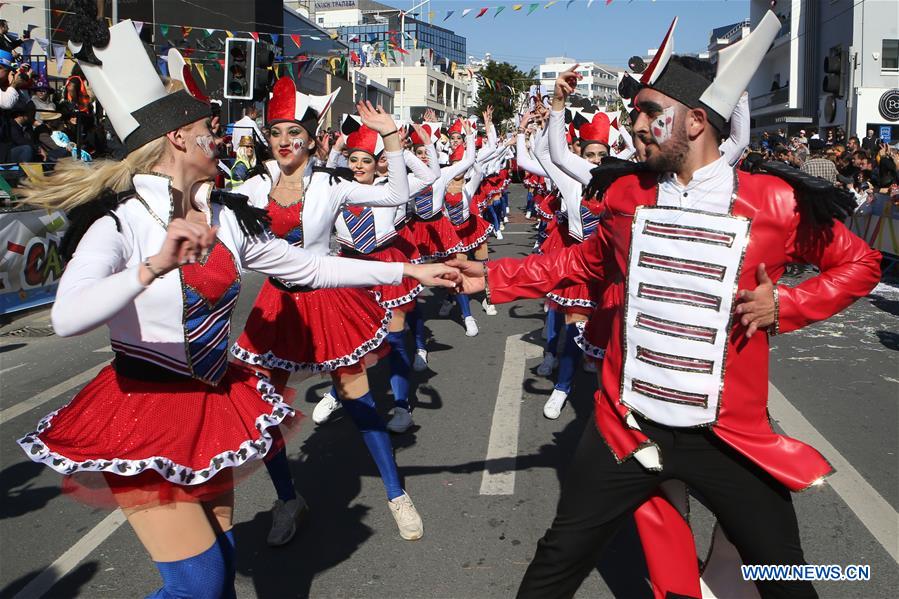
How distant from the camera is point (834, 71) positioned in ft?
50.5

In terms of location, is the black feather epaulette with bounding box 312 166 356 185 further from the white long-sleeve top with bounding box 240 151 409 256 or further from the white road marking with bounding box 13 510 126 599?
the white road marking with bounding box 13 510 126 599

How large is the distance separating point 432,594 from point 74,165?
91.9 inches

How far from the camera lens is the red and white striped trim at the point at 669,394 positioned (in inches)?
108

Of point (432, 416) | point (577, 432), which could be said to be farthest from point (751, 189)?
point (432, 416)

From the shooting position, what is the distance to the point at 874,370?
7543 mm

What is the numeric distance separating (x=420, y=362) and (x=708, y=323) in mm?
5211

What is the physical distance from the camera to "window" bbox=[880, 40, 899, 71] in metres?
40.7

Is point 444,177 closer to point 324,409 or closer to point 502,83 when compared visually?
point 324,409

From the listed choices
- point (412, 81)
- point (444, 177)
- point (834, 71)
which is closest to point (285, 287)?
point (444, 177)

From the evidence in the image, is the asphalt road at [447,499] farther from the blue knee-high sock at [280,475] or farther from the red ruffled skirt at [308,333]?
the red ruffled skirt at [308,333]

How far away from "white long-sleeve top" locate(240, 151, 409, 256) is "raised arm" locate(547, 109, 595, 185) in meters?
1.06

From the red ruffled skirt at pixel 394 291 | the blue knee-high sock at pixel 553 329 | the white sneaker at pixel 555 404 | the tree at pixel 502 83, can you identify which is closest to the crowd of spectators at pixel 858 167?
the blue knee-high sock at pixel 553 329

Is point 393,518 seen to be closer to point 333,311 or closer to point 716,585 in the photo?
point 333,311

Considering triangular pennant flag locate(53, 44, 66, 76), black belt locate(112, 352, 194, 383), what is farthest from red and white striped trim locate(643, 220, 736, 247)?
triangular pennant flag locate(53, 44, 66, 76)
